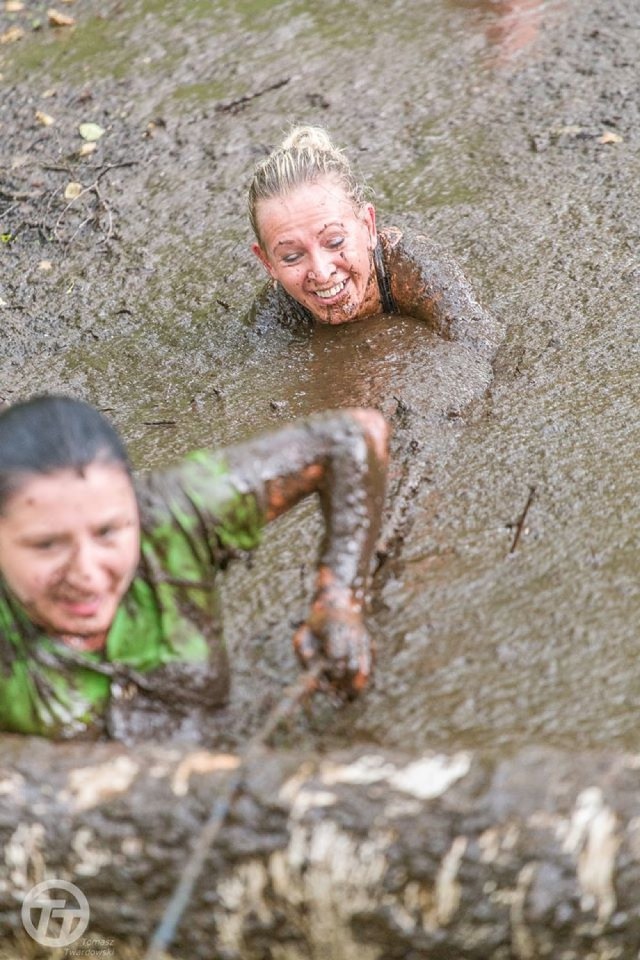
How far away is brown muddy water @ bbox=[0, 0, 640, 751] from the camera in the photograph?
3.29 metres

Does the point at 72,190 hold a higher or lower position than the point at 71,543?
higher

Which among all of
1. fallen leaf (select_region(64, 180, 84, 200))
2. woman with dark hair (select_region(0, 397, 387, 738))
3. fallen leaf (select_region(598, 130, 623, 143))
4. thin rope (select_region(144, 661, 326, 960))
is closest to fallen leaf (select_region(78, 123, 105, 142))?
fallen leaf (select_region(64, 180, 84, 200))

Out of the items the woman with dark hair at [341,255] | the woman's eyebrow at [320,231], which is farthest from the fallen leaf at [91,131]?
the woman's eyebrow at [320,231]

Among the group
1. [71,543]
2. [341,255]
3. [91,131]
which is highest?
[91,131]

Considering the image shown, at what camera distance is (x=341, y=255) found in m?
5.00

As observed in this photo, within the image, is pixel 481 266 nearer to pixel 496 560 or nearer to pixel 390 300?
pixel 390 300

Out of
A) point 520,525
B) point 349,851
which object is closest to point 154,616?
point 349,851

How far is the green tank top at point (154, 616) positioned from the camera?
9.62 feet

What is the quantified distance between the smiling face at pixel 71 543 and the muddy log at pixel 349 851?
39 cm

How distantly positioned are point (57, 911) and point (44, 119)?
5990 mm

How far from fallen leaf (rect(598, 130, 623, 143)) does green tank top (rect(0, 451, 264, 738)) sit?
4.05 m

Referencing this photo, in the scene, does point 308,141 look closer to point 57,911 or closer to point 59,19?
point 57,911

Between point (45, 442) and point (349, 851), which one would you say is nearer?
point (349, 851)

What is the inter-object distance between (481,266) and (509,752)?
139 inches
